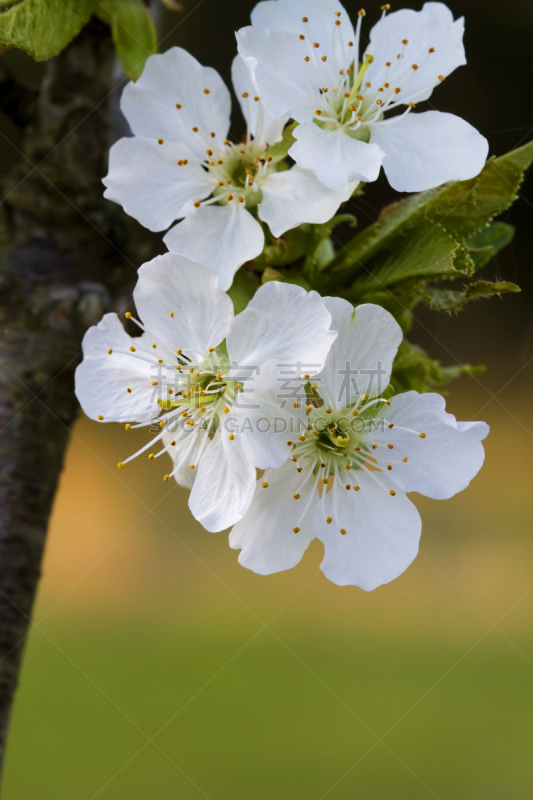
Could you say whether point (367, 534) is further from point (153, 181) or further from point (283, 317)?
point (153, 181)

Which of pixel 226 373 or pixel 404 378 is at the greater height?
pixel 226 373

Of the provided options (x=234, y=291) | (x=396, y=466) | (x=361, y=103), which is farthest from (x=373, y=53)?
(x=396, y=466)

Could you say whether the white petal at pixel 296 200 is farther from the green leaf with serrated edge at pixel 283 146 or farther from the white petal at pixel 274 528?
the white petal at pixel 274 528

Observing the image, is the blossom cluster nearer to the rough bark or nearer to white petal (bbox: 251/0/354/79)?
white petal (bbox: 251/0/354/79)

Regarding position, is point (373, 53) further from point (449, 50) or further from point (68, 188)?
point (68, 188)

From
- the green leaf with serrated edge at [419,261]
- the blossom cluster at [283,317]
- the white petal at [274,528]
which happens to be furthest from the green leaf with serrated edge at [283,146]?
the white petal at [274,528]

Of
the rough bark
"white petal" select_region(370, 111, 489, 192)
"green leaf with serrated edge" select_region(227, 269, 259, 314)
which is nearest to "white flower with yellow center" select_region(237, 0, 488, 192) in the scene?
"white petal" select_region(370, 111, 489, 192)
